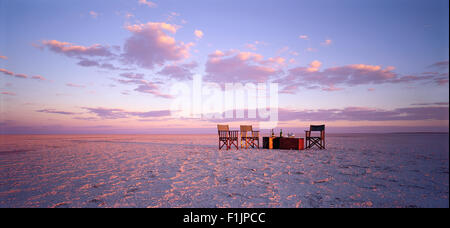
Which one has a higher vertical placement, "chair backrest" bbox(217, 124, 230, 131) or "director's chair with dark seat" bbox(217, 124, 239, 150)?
"chair backrest" bbox(217, 124, 230, 131)

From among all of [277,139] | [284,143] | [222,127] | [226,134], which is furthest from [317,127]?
[222,127]

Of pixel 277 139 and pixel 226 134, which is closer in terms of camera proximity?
pixel 226 134

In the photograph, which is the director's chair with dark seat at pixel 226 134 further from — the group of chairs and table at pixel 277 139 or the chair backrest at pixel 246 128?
the chair backrest at pixel 246 128

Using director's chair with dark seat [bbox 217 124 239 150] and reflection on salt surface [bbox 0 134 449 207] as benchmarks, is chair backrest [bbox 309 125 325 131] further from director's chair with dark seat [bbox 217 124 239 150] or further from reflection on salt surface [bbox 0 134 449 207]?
reflection on salt surface [bbox 0 134 449 207]

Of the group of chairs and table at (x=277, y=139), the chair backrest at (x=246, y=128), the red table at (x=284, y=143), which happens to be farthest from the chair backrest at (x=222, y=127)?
the red table at (x=284, y=143)

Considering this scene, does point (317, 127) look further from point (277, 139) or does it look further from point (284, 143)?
point (277, 139)

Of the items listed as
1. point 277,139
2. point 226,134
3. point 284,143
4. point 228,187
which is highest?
point 226,134

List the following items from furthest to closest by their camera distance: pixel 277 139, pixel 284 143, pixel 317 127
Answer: pixel 277 139
pixel 284 143
pixel 317 127

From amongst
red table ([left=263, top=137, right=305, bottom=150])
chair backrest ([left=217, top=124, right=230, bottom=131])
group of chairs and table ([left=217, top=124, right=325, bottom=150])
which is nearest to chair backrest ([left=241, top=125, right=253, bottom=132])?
group of chairs and table ([left=217, top=124, right=325, bottom=150])

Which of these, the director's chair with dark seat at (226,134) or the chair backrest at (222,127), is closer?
the chair backrest at (222,127)

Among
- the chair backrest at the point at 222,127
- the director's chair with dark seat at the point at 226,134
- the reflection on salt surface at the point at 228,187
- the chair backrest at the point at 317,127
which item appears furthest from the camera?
the director's chair with dark seat at the point at 226,134
